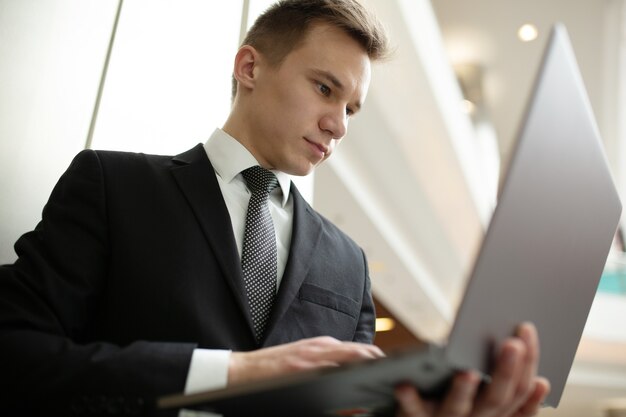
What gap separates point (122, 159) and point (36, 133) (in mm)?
260

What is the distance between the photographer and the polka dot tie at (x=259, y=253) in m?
1.33

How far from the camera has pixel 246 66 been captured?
190 centimetres

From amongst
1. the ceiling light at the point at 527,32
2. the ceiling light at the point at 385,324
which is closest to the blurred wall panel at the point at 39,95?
the ceiling light at the point at 527,32

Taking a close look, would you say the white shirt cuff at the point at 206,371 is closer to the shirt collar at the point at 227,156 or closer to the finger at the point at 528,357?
the finger at the point at 528,357

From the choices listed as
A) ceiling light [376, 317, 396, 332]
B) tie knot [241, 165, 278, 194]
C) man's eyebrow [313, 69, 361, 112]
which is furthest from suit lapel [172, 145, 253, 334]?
ceiling light [376, 317, 396, 332]

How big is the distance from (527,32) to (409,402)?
8.36 metres

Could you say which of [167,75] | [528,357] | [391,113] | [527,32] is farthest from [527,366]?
[527,32]

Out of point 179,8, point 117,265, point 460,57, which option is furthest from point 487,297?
point 460,57

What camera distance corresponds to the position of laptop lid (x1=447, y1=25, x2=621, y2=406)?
2.60 feet

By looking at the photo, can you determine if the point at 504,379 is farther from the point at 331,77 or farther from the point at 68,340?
the point at 331,77

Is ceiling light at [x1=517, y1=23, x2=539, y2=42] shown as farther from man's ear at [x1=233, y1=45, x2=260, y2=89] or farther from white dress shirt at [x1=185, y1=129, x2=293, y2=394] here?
white dress shirt at [x1=185, y1=129, x2=293, y2=394]

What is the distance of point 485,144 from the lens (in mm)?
10062

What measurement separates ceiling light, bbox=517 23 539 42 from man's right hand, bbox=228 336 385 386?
820cm

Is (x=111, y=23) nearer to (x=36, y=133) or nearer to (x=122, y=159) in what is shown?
(x=36, y=133)
